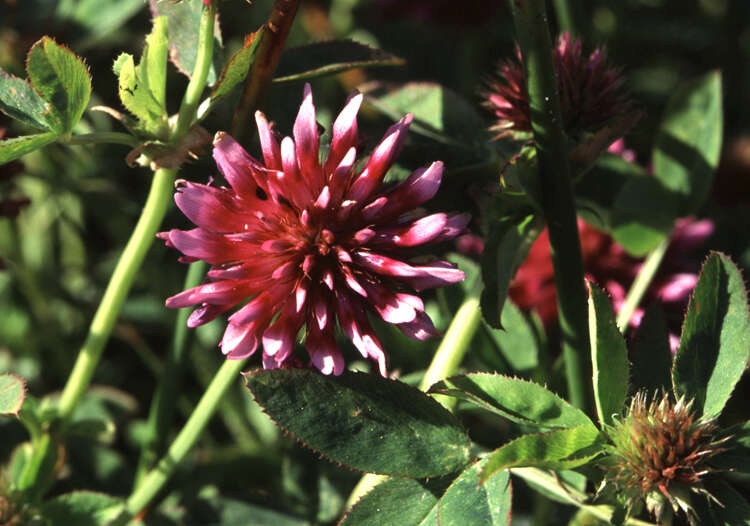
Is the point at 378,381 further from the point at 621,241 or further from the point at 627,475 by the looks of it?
the point at 621,241

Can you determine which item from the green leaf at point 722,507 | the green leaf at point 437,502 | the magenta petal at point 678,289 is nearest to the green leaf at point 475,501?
the green leaf at point 437,502

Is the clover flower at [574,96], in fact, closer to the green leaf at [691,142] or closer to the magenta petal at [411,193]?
the magenta petal at [411,193]

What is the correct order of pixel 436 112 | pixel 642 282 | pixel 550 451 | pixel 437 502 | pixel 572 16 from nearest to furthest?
1. pixel 550 451
2. pixel 437 502
3. pixel 436 112
4. pixel 642 282
5. pixel 572 16

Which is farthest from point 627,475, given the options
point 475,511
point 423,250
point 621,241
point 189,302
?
point 621,241

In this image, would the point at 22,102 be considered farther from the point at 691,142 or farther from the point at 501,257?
the point at 691,142

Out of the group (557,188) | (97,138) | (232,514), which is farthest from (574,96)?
(232,514)

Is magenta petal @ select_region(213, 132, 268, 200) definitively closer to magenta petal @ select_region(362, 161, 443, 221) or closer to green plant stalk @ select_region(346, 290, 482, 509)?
magenta petal @ select_region(362, 161, 443, 221)

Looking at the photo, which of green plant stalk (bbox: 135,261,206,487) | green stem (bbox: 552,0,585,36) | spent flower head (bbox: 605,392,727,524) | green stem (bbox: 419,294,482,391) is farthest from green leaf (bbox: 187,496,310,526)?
green stem (bbox: 552,0,585,36)
